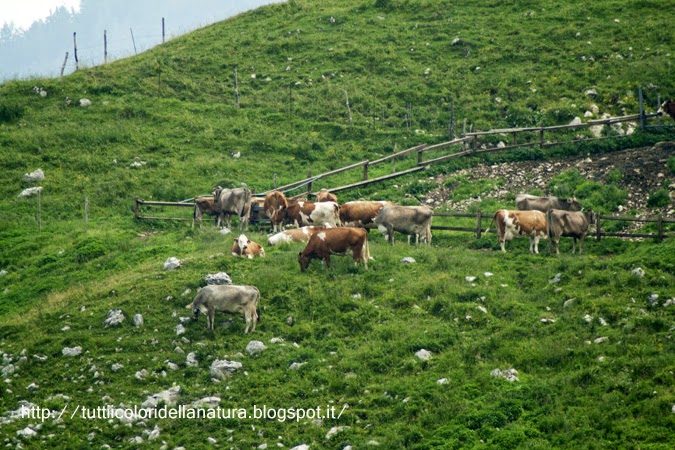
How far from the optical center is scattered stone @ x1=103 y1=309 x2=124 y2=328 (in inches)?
A: 792

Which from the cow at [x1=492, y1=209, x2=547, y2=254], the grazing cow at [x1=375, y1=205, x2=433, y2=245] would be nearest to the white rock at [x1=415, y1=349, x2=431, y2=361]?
the cow at [x1=492, y1=209, x2=547, y2=254]

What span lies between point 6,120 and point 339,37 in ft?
63.9

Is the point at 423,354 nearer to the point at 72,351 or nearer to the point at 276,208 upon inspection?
the point at 72,351

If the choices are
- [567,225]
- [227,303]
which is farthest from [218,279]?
[567,225]

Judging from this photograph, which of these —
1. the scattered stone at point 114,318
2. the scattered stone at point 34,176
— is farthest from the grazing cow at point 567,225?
the scattered stone at point 34,176

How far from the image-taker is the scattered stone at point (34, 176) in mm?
34469

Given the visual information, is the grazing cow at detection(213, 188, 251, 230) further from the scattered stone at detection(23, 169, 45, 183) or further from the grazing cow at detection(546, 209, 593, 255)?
the grazing cow at detection(546, 209, 593, 255)

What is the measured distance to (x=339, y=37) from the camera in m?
47.6

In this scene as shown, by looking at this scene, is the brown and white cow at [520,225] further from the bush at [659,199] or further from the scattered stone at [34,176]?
the scattered stone at [34,176]

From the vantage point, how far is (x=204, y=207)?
1206 inches

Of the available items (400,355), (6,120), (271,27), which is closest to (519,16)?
(271,27)

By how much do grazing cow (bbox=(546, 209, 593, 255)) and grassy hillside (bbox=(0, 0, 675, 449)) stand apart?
1.03 meters

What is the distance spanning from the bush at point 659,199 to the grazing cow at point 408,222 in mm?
7537

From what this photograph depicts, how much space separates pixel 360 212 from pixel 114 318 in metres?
10.7
